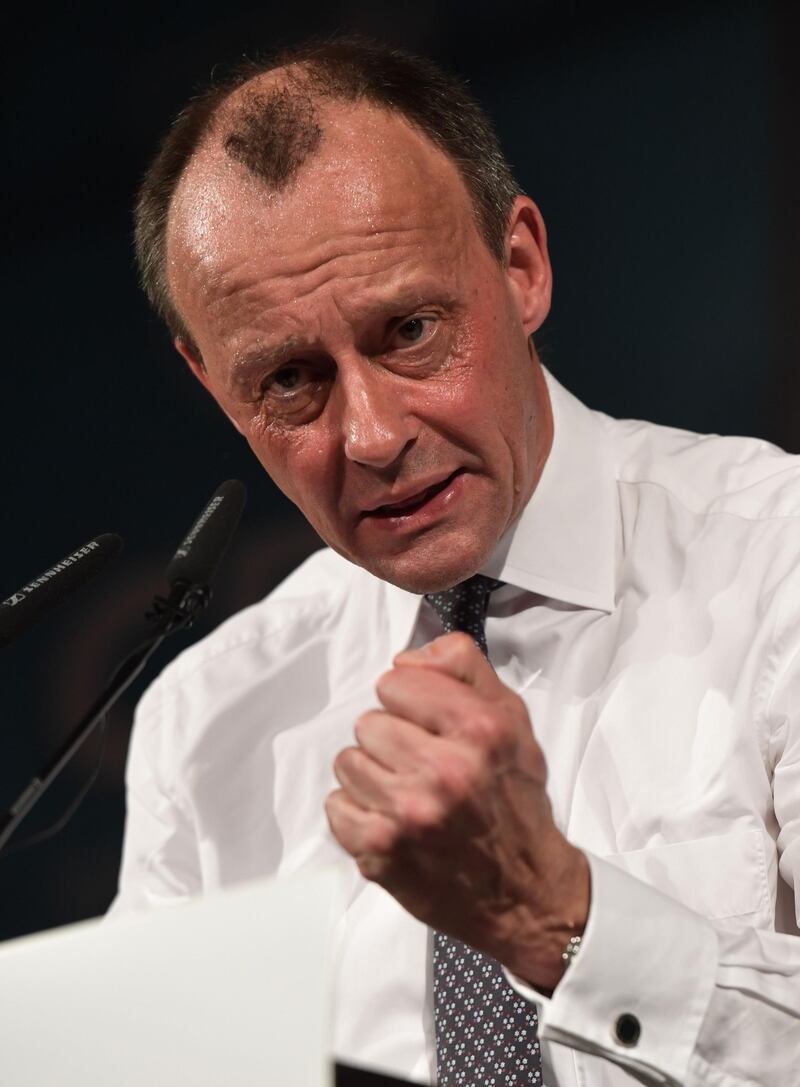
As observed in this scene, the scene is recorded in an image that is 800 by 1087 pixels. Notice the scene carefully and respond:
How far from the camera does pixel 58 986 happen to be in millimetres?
659

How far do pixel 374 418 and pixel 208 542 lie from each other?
9.3 inches

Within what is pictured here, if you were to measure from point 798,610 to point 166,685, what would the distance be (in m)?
0.92

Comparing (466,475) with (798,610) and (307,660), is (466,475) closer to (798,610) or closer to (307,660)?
(798,610)

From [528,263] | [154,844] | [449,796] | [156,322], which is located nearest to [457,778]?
[449,796]

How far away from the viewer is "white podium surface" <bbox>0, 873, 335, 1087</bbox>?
610mm

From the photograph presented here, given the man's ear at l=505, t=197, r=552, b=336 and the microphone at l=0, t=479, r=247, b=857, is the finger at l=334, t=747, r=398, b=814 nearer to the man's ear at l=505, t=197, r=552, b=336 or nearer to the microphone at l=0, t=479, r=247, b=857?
the microphone at l=0, t=479, r=247, b=857

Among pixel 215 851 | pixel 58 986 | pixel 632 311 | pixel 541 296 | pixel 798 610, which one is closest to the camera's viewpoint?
pixel 58 986

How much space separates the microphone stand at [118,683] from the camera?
3.89 feet

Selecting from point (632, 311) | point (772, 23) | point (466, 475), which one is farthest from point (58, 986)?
point (772, 23)

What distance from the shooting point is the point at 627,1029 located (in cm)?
101

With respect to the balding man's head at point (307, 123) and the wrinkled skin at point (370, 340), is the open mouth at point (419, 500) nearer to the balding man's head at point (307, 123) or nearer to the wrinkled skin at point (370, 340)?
the wrinkled skin at point (370, 340)

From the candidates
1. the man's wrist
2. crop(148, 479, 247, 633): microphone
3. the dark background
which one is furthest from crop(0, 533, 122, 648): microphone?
the dark background

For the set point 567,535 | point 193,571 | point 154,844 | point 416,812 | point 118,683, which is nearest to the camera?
point 416,812

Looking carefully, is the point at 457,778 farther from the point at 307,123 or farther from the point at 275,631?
the point at 275,631
